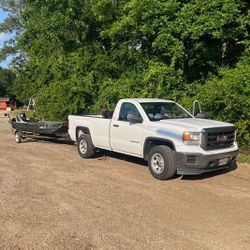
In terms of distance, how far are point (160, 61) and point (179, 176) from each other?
317 inches

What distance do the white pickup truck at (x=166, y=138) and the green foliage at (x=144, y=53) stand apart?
2883 millimetres

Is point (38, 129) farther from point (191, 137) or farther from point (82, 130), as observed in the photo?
point (191, 137)

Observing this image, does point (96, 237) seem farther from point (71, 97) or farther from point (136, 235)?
point (71, 97)

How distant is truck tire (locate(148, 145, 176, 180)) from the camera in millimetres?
8305

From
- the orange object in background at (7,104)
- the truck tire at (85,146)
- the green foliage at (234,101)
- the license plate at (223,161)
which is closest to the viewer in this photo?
the license plate at (223,161)

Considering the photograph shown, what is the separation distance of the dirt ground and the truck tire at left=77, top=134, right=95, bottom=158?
0.78 metres

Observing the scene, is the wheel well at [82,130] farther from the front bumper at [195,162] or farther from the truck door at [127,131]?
the front bumper at [195,162]

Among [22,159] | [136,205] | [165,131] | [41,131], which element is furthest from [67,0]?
[136,205]

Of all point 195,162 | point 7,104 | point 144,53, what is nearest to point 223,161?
point 195,162

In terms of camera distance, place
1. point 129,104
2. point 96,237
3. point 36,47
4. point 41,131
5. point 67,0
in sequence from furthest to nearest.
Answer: point 36,47, point 67,0, point 41,131, point 129,104, point 96,237

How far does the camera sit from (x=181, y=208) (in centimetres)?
655

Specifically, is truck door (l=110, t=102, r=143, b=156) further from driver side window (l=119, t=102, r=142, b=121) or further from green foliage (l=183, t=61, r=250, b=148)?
green foliage (l=183, t=61, r=250, b=148)

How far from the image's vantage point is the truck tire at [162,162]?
830cm

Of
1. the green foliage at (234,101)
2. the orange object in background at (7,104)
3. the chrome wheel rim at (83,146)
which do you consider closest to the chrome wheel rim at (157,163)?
the chrome wheel rim at (83,146)
